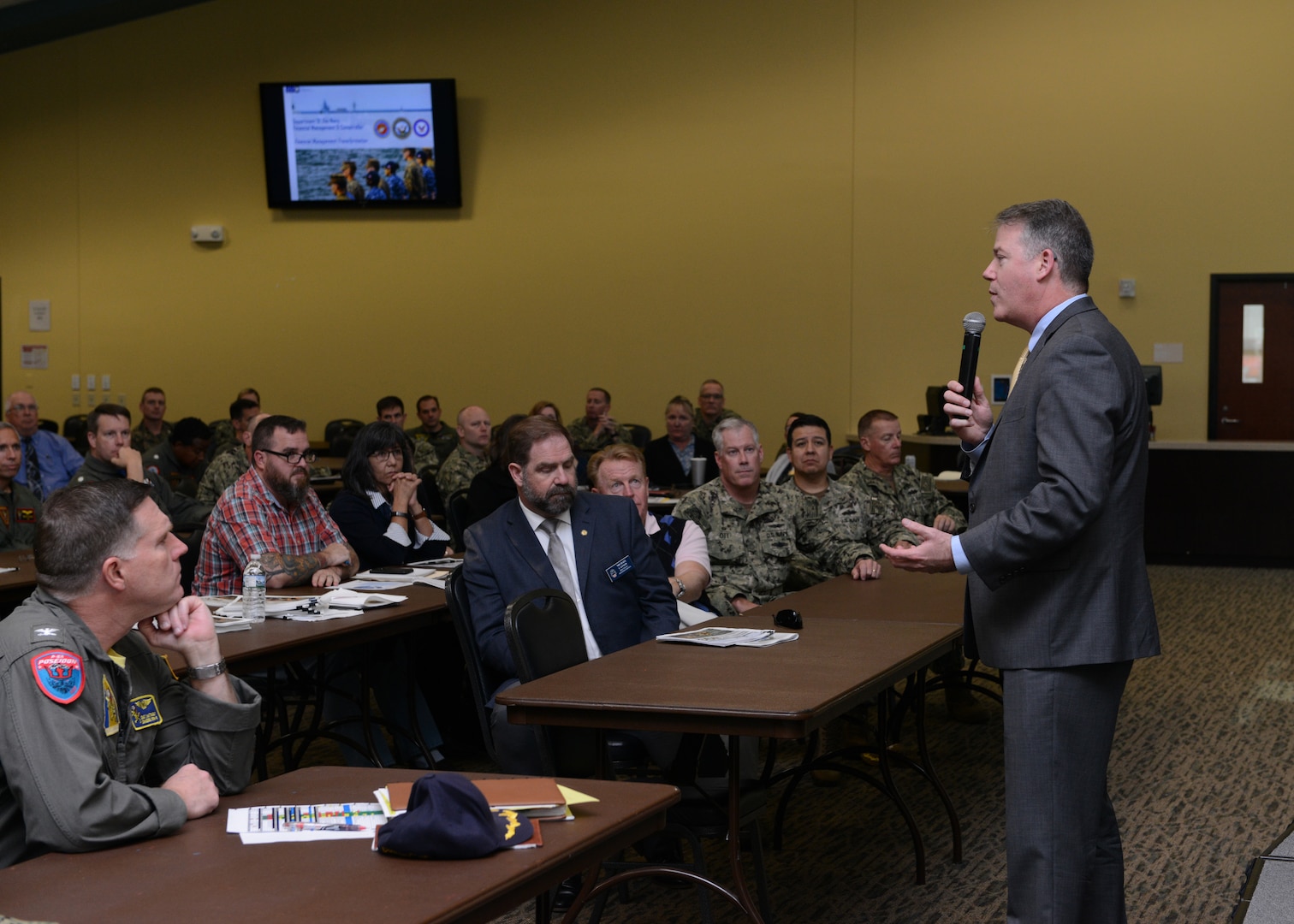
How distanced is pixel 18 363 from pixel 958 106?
33.5ft

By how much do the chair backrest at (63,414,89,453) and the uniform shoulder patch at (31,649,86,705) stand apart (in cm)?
1133

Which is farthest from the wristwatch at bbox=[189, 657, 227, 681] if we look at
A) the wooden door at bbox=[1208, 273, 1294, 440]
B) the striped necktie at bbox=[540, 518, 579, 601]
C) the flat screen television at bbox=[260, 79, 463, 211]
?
the flat screen television at bbox=[260, 79, 463, 211]

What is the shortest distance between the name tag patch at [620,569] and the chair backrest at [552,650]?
38 cm

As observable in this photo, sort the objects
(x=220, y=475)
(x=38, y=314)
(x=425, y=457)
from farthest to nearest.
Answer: (x=38, y=314) → (x=425, y=457) → (x=220, y=475)

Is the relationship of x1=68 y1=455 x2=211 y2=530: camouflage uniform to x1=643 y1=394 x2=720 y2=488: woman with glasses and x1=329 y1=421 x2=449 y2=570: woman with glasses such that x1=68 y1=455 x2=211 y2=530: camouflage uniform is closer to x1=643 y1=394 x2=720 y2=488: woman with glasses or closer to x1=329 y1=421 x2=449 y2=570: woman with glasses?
x1=329 y1=421 x2=449 y2=570: woman with glasses

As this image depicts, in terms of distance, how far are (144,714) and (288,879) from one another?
55 centimetres

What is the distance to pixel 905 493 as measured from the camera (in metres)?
5.75

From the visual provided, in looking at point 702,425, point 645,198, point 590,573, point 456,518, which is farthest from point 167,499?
point 645,198

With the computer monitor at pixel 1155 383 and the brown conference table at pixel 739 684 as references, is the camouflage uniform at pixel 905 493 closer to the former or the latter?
the brown conference table at pixel 739 684

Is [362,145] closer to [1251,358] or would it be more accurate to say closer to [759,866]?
[1251,358]

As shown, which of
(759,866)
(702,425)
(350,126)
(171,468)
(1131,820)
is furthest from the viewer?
(350,126)

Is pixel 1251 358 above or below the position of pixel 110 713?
above

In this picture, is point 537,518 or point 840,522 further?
point 840,522

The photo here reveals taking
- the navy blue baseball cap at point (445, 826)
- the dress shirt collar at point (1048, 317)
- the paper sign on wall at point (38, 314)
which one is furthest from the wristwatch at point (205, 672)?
the paper sign on wall at point (38, 314)
